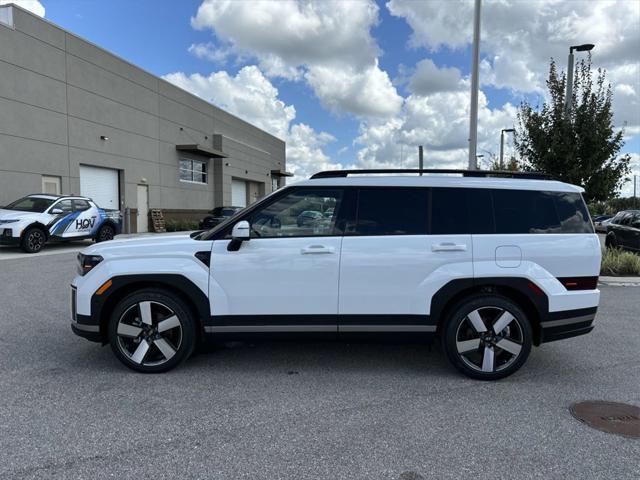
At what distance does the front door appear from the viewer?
4.23 m

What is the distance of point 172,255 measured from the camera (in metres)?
4.30

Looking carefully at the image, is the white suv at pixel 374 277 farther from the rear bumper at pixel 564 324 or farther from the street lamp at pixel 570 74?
the street lamp at pixel 570 74

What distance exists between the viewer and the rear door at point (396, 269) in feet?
13.8

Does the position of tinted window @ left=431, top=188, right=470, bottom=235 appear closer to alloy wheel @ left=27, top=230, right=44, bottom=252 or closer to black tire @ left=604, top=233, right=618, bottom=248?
black tire @ left=604, top=233, right=618, bottom=248

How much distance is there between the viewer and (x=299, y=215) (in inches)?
173

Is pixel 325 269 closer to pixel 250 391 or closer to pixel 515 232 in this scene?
pixel 250 391

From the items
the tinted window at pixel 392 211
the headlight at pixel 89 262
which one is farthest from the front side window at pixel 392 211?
the headlight at pixel 89 262

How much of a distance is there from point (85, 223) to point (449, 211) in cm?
1459

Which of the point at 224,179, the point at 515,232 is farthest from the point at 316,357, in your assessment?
the point at 224,179

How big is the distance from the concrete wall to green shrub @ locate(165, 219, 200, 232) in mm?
816

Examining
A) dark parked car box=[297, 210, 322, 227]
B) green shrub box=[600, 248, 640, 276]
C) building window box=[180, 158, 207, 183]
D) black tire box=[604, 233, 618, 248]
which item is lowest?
green shrub box=[600, 248, 640, 276]

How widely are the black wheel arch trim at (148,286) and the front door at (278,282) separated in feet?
0.38

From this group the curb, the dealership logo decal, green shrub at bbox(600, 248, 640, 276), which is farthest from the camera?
the dealership logo decal

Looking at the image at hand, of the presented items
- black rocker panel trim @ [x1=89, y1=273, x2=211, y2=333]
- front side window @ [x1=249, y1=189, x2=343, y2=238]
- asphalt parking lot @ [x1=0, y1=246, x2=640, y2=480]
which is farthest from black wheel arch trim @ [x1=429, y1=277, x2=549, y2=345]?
black rocker panel trim @ [x1=89, y1=273, x2=211, y2=333]
